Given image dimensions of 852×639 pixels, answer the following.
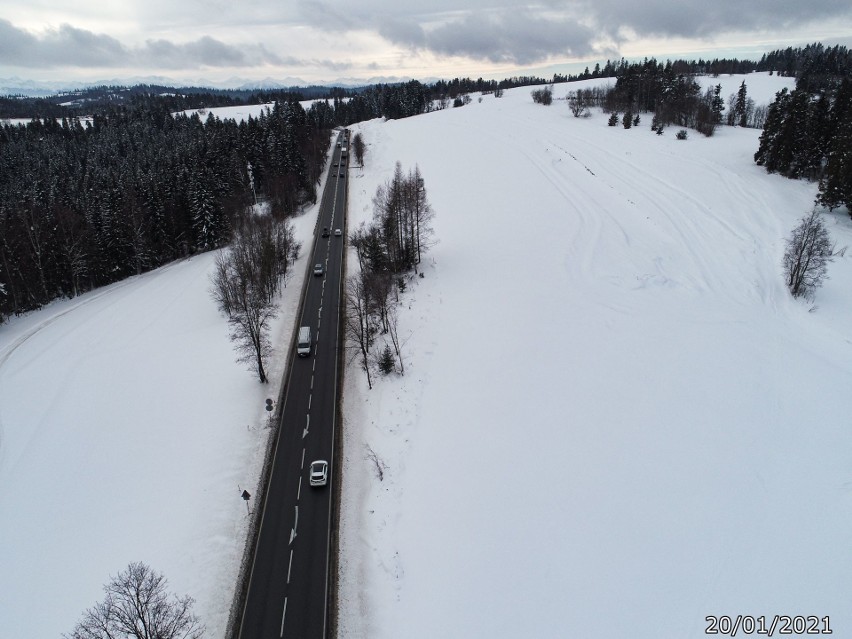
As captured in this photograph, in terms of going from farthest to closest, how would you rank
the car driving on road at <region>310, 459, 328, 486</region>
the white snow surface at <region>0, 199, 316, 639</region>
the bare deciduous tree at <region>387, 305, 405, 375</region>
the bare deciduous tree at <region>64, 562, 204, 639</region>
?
the bare deciduous tree at <region>387, 305, 405, 375</region> < the car driving on road at <region>310, 459, 328, 486</region> < the white snow surface at <region>0, 199, 316, 639</region> < the bare deciduous tree at <region>64, 562, 204, 639</region>

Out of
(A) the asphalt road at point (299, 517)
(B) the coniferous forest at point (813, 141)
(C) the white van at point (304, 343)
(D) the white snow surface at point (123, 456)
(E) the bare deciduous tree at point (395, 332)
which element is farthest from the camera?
(B) the coniferous forest at point (813, 141)

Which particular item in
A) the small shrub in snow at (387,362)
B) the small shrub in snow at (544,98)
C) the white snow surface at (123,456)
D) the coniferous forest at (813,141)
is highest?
the small shrub in snow at (544,98)

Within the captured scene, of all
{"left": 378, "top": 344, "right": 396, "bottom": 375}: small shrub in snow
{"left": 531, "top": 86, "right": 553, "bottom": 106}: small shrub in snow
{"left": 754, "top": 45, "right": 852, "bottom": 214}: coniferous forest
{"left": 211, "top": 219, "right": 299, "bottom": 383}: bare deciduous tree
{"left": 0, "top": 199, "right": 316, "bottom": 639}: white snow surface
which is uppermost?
{"left": 531, "top": 86, "right": 553, "bottom": 106}: small shrub in snow

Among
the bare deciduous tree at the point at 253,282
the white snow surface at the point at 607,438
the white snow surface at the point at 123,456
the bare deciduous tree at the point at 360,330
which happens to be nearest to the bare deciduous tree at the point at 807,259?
the white snow surface at the point at 607,438

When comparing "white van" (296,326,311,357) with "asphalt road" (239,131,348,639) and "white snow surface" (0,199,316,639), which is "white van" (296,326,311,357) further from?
"white snow surface" (0,199,316,639)

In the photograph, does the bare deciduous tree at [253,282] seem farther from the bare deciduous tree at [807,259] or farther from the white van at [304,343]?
the bare deciduous tree at [807,259]

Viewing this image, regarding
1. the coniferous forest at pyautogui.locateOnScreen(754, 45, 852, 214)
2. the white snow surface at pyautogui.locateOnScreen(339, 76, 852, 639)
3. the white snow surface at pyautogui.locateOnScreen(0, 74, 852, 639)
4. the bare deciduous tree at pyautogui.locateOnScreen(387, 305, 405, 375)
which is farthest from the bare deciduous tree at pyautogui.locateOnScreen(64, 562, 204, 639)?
the coniferous forest at pyautogui.locateOnScreen(754, 45, 852, 214)

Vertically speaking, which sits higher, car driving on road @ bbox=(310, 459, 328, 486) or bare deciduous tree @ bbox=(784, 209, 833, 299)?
bare deciduous tree @ bbox=(784, 209, 833, 299)

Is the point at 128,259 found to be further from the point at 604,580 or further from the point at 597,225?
the point at 604,580
